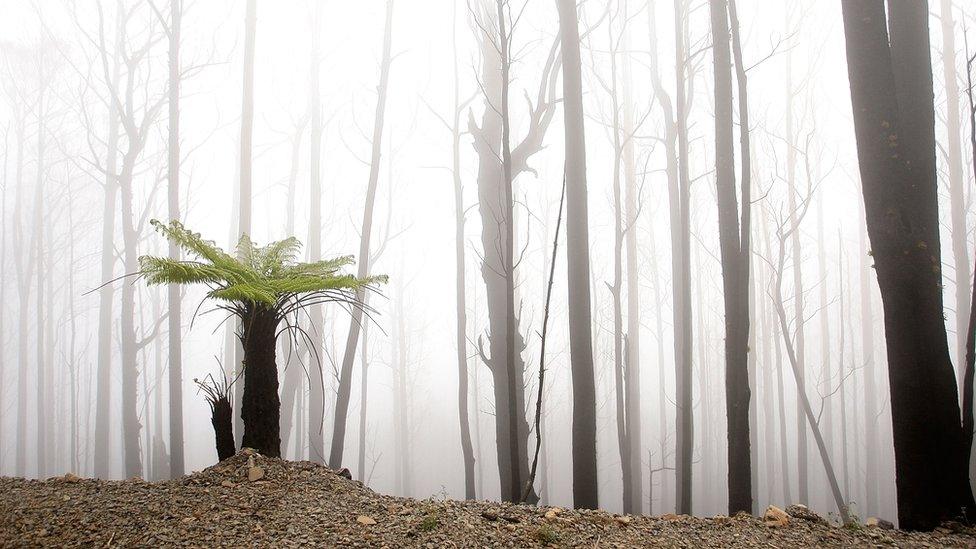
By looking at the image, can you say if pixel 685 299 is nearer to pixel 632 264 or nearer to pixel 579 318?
pixel 579 318

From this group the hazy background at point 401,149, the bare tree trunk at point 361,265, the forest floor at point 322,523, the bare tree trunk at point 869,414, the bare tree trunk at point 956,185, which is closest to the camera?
the forest floor at point 322,523

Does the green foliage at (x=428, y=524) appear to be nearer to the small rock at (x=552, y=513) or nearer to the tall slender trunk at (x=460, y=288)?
the small rock at (x=552, y=513)

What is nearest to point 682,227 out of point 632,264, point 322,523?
point 632,264

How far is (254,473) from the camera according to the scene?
2279 millimetres

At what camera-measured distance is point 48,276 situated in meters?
10.5

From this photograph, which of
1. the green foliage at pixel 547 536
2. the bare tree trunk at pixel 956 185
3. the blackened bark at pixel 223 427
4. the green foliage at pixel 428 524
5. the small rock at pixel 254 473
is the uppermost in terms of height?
the bare tree trunk at pixel 956 185

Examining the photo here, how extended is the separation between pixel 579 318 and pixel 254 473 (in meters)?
2.38

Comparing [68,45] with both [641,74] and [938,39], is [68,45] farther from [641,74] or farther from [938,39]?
[938,39]

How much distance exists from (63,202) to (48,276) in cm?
174

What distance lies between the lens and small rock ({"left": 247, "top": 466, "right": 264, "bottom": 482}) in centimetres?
226

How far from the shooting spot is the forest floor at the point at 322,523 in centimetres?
173

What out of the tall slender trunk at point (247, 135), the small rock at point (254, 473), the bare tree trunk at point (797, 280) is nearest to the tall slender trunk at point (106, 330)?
the tall slender trunk at point (247, 135)

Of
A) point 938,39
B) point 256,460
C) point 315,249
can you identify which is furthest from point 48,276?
point 938,39

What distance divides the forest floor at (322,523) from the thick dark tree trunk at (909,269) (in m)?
0.23
